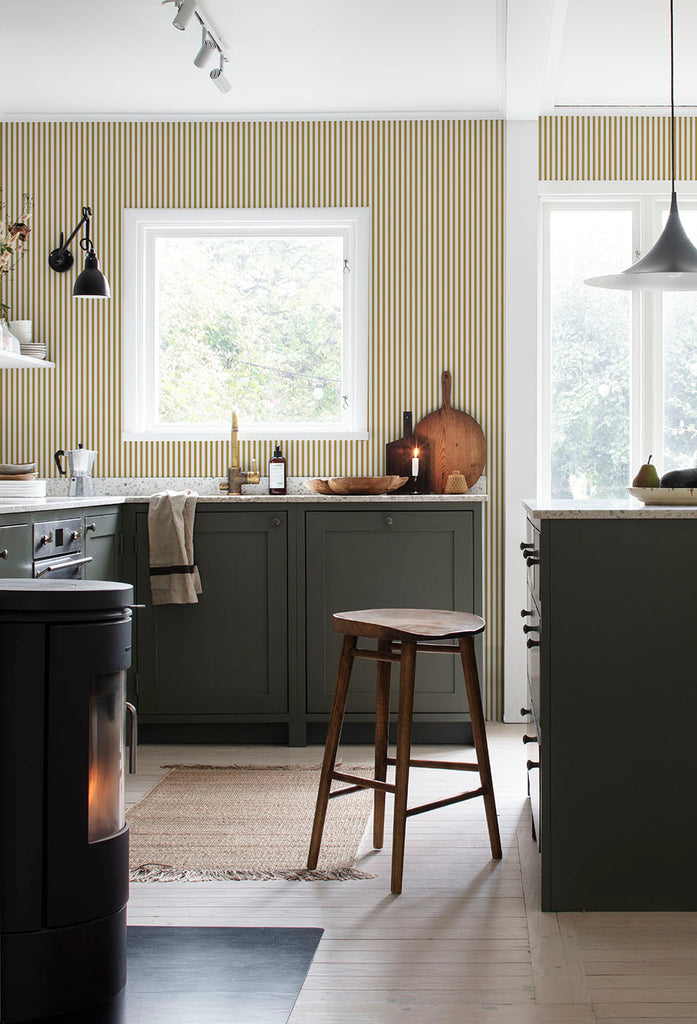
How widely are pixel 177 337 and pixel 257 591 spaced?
4.43 ft

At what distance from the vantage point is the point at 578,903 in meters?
2.30

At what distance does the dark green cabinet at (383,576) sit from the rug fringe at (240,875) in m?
1.33

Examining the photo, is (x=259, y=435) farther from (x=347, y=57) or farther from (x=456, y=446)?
(x=347, y=57)

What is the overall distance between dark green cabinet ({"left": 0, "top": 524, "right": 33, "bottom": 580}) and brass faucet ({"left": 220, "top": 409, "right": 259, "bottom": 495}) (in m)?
1.39

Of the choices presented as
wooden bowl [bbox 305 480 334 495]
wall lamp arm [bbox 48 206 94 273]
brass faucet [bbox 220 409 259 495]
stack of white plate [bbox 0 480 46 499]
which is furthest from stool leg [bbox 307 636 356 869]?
wall lamp arm [bbox 48 206 94 273]

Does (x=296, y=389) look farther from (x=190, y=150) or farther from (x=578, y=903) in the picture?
(x=578, y=903)

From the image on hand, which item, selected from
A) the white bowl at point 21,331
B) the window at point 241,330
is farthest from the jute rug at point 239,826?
the white bowl at point 21,331

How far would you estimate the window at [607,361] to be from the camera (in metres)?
4.55

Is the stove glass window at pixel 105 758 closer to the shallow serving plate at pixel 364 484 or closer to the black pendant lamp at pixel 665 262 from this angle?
the black pendant lamp at pixel 665 262

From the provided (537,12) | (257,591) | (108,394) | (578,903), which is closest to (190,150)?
(108,394)

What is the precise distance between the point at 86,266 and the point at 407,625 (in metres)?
2.47

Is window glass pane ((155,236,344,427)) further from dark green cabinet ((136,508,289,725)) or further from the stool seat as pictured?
the stool seat

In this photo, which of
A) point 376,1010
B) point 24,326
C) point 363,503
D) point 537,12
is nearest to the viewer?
point 376,1010

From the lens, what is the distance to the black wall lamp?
416 cm
